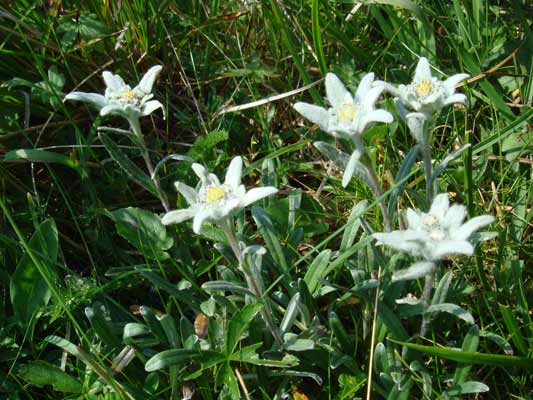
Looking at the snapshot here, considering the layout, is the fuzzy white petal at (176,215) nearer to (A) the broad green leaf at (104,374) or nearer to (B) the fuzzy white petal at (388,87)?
(A) the broad green leaf at (104,374)

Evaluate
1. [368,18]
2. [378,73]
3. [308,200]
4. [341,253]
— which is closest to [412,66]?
Result: [378,73]

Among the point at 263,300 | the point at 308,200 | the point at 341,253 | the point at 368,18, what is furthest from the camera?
the point at 368,18

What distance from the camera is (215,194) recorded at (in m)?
2.25

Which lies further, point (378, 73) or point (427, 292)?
point (378, 73)

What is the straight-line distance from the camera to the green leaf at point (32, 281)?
9.06 feet

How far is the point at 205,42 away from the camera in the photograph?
3.86 m

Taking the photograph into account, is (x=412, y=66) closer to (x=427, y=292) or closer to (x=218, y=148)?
(x=218, y=148)

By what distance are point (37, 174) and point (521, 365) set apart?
94.0 inches

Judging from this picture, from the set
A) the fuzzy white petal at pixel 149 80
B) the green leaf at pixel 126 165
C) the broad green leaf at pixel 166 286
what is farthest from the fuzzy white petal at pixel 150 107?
the broad green leaf at pixel 166 286

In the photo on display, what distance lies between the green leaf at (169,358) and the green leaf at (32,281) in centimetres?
64

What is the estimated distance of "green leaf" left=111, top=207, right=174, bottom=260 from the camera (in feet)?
9.28

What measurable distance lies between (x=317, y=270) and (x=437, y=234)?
65 cm

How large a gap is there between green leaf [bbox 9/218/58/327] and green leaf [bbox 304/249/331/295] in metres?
1.05

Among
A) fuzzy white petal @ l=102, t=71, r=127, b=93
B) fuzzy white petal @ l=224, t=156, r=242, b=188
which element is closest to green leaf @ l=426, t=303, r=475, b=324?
fuzzy white petal @ l=224, t=156, r=242, b=188
